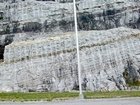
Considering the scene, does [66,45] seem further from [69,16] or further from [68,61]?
[69,16]

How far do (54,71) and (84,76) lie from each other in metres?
3.57

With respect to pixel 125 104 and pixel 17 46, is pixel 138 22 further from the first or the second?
pixel 125 104

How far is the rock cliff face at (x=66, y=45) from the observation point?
29.9 m

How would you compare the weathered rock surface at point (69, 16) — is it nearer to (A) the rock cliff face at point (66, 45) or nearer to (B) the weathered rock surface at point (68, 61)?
(A) the rock cliff face at point (66, 45)

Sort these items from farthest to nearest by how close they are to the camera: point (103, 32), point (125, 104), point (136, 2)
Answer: point (136, 2) → point (103, 32) → point (125, 104)

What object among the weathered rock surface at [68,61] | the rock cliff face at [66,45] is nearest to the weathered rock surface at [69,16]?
the rock cliff face at [66,45]

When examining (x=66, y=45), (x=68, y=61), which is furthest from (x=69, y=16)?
(x=68, y=61)

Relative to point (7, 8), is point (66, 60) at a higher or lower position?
lower

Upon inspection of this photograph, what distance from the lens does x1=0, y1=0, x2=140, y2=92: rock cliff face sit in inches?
1177

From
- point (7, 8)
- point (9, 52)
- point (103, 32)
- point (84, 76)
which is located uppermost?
point (7, 8)

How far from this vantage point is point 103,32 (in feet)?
116

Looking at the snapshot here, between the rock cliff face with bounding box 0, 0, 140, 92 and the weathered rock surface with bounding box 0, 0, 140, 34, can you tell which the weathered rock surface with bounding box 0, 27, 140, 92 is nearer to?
the rock cliff face with bounding box 0, 0, 140, 92

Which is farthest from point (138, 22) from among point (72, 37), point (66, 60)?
point (66, 60)

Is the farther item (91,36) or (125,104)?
(91,36)
